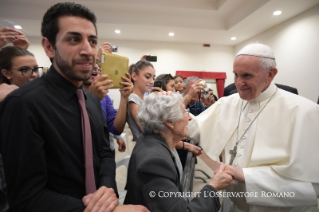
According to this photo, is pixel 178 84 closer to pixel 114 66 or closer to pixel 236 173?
pixel 114 66

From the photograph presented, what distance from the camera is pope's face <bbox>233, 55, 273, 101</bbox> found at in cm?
130

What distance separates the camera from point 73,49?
34.4 inches

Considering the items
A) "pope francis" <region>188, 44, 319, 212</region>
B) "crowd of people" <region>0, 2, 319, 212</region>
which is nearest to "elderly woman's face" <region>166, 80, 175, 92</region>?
"crowd of people" <region>0, 2, 319, 212</region>

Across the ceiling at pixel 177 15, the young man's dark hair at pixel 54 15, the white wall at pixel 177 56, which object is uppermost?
the ceiling at pixel 177 15

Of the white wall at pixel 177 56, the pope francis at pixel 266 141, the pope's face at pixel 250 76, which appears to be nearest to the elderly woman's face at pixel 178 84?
the pope francis at pixel 266 141

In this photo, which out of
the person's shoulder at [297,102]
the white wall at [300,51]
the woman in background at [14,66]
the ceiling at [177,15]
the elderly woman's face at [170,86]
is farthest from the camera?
the ceiling at [177,15]

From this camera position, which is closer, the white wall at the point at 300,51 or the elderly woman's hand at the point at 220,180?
the elderly woman's hand at the point at 220,180

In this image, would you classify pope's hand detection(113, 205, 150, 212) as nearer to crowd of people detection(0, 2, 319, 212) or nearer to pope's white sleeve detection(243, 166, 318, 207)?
crowd of people detection(0, 2, 319, 212)

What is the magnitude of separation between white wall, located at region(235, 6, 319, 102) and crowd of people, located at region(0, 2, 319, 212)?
15.3ft

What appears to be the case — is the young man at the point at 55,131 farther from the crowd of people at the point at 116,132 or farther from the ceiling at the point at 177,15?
the ceiling at the point at 177,15

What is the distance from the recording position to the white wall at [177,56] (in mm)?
7441

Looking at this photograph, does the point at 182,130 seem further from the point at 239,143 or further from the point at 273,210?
the point at 273,210

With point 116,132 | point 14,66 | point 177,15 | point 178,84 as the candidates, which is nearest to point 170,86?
point 178,84

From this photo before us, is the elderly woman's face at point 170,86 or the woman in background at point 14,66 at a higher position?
the woman in background at point 14,66
